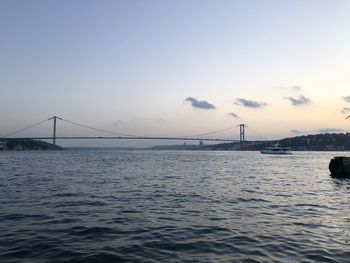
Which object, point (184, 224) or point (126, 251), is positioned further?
point (184, 224)

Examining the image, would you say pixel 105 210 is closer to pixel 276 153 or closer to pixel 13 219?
pixel 13 219

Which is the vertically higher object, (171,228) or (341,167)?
(341,167)

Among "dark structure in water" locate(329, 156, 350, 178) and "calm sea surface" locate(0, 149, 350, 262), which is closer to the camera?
"calm sea surface" locate(0, 149, 350, 262)

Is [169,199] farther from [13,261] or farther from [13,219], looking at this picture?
[13,261]

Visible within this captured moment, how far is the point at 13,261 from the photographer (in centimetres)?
959

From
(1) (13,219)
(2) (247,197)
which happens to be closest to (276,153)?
(2) (247,197)

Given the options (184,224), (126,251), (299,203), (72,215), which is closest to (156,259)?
(126,251)

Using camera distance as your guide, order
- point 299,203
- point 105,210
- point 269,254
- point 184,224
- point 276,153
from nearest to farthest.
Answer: point 269,254 < point 184,224 < point 105,210 < point 299,203 < point 276,153

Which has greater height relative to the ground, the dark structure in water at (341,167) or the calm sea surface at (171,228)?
the dark structure in water at (341,167)

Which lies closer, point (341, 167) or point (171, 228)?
point (171, 228)

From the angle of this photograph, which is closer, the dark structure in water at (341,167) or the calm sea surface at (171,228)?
the calm sea surface at (171,228)

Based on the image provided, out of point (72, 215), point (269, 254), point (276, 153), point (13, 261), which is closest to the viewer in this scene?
point (13, 261)

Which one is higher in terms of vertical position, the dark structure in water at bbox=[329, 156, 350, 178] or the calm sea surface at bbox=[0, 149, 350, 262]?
the dark structure in water at bbox=[329, 156, 350, 178]

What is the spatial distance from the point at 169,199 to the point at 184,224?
704cm
